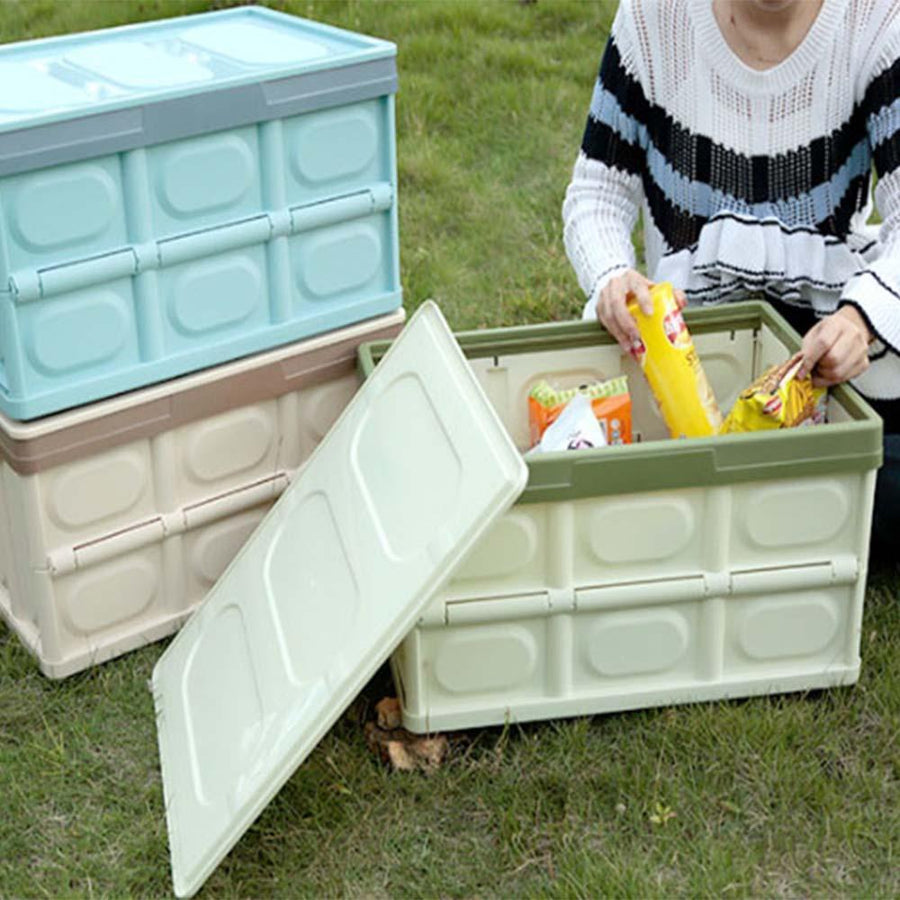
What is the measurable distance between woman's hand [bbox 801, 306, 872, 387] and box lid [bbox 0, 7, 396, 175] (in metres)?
0.64

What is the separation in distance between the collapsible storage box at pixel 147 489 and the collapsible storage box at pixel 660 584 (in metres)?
0.36

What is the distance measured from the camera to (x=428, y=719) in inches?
73.7

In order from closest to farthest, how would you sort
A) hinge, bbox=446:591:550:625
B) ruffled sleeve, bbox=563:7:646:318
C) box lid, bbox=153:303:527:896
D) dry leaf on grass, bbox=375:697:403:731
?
box lid, bbox=153:303:527:896, hinge, bbox=446:591:550:625, dry leaf on grass, bbox=375:697:403:731, ruffled sleeve, bbox=563:7:646:318

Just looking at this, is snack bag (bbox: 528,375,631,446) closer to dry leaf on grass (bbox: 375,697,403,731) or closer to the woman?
the woman

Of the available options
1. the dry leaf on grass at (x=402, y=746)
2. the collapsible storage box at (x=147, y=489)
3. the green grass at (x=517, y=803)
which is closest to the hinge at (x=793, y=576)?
the green grass at (x=517, y=803)

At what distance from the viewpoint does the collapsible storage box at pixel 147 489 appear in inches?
77.6

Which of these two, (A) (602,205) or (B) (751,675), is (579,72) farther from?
(B) (751,675)

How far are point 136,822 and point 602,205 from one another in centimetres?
106

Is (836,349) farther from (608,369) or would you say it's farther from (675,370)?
(608,369)

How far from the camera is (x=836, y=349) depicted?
188 centimetres

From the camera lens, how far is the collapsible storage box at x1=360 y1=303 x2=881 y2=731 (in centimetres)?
178

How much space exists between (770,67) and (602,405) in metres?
0.50

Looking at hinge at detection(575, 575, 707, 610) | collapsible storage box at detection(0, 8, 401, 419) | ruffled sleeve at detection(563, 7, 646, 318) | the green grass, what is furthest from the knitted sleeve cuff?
the green grass

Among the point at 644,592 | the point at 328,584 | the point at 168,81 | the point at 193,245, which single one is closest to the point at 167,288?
the point at 193,245
